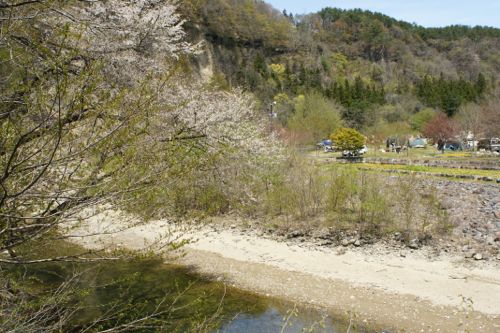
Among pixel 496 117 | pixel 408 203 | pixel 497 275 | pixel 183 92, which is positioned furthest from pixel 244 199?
pixel 496 117

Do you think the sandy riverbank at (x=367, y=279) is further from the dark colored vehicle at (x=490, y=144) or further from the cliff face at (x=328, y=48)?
the cliff face at (x=328, y=48)

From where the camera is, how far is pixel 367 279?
38.0 ft

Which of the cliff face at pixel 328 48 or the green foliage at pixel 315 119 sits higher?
the cliff face at pixel 328 48

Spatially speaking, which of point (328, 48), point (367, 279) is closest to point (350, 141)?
point (367, 279)

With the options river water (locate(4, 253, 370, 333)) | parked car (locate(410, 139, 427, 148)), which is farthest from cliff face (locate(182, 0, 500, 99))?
river water (locate(4, 253, 370, 333))

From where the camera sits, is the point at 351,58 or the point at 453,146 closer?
the point at 453,146

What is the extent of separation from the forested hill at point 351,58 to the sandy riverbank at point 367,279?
3214 centimetres

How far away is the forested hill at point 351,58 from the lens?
228ft

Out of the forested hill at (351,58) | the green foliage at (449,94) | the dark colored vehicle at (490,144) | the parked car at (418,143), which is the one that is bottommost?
the parked car at (418,143)

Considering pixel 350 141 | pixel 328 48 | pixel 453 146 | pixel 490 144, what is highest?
pixel 328 48

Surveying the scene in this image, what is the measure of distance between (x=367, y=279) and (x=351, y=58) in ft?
340

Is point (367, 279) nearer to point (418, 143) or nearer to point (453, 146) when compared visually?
point (453, 146)

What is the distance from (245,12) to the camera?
88.4 meters

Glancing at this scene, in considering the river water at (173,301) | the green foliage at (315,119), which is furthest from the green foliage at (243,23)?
the river water at (173,301)
